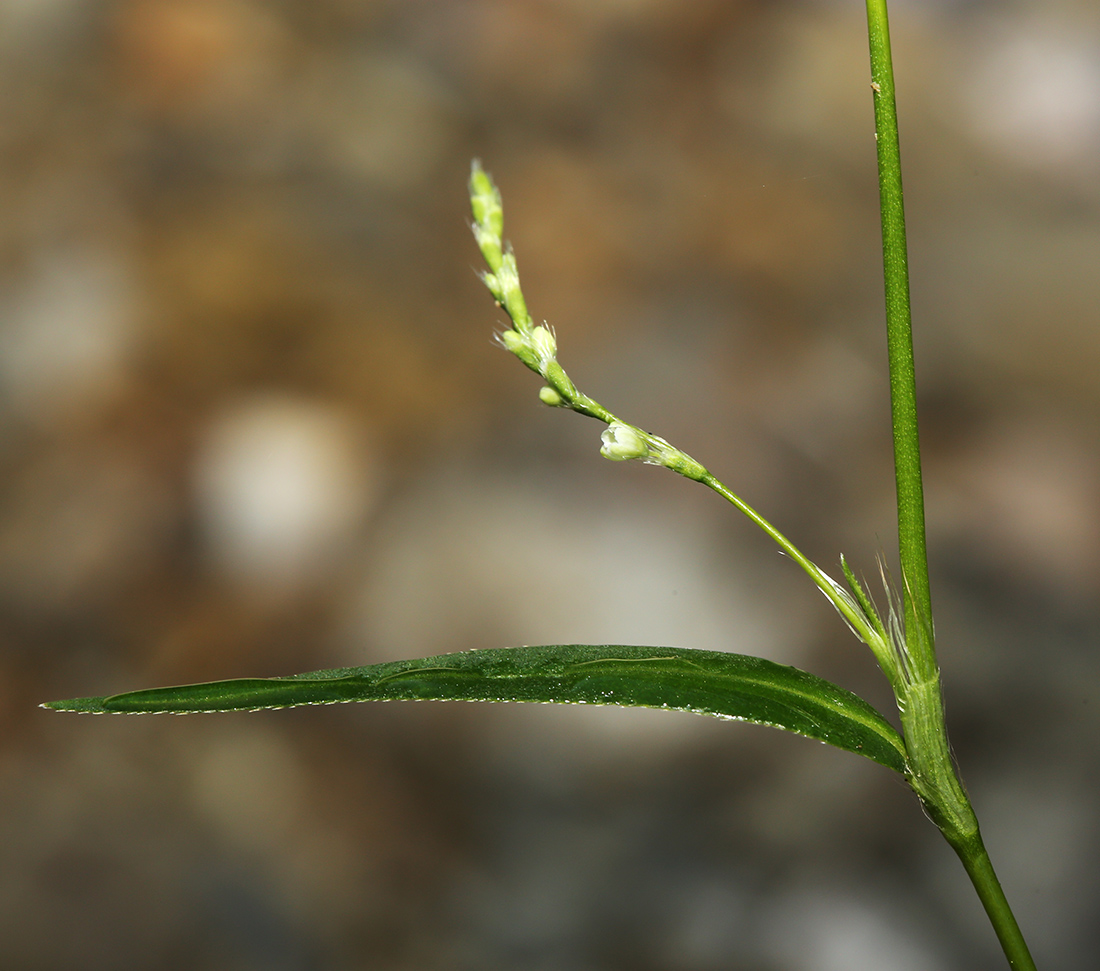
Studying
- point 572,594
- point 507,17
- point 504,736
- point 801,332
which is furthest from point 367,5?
point 504,736

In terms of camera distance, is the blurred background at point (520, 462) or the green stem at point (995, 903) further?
the blurred background at point (520, 462)

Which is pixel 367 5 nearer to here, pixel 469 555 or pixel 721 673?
pixel 469 555

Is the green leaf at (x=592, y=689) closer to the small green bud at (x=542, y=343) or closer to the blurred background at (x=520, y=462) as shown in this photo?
the small green bud at (x=542, y=343)

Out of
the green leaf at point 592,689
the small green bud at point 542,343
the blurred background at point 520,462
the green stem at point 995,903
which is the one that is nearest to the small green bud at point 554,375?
the small green bud at point 542,343

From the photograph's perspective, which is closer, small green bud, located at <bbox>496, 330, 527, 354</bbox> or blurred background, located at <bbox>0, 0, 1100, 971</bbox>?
small green bud, located at <bbox>496, 330, 527, 354</bbox>

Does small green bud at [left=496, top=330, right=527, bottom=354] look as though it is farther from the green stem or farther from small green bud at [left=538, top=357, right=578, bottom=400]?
the green stem

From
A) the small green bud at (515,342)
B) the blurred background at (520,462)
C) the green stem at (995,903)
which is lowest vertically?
the green stem at (995,903)

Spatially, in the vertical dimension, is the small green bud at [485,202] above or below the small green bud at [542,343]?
above

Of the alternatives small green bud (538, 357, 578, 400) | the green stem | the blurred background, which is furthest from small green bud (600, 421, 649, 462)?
the blurred background

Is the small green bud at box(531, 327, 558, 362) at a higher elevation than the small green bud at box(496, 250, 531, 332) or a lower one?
lower
